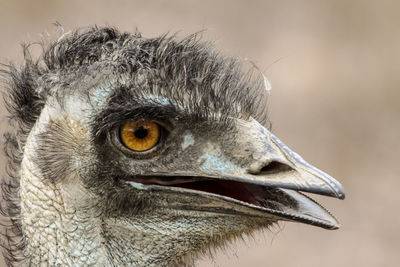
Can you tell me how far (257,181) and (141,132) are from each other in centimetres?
44

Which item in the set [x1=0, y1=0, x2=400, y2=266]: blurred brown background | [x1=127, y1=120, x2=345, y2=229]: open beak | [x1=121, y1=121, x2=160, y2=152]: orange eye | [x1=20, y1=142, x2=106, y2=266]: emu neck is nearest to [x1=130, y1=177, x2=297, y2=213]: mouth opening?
[x1=127, y1=120, x2=345, y2=229]: open beak

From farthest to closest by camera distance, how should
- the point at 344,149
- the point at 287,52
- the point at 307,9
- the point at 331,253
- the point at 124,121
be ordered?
1. the point at 307,9
2. the point at 287,52
3. the point at 344,149
4. the point at 331,253
5. the point at 124,121

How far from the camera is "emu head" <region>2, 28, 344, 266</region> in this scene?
114 inches

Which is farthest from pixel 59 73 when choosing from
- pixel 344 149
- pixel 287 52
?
pixel 287 52

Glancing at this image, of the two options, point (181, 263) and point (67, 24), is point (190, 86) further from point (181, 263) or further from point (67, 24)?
point (67, 24)

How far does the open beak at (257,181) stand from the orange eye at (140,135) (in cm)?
11

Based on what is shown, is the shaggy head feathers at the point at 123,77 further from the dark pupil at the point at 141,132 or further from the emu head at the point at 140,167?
the dark pupil at the point at 141,132

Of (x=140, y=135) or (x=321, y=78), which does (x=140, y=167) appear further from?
(x=321, y=78)

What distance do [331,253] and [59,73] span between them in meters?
4.56

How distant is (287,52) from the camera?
8.93m

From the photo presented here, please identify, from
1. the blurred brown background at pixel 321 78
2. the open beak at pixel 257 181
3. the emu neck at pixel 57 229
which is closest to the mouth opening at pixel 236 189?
the open beak at pixel 257 181

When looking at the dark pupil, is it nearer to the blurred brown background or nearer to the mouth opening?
the mouth opening

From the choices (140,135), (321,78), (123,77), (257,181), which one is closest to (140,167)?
(140,135)

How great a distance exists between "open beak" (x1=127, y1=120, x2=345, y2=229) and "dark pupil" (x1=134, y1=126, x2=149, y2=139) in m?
0.14
